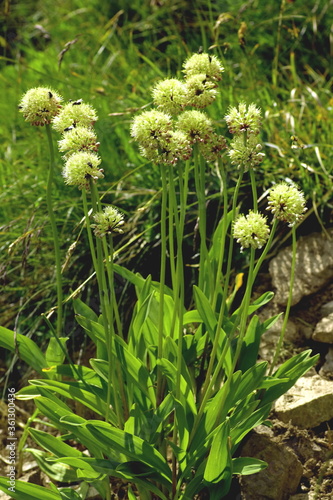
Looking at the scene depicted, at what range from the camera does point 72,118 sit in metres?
1.97

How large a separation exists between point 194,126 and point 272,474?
1.38m

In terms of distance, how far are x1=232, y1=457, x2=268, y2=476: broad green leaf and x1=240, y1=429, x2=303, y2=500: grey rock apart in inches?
9.3

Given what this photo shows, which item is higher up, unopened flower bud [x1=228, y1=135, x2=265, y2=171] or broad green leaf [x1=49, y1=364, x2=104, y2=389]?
unopened flower bud [x1=228, y1=135, x2=265, y2=171]

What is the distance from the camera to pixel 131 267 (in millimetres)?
3471

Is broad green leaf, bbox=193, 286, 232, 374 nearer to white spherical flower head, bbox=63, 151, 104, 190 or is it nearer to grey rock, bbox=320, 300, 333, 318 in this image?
white spherical flower head, bbox=63, 151, 104, 190

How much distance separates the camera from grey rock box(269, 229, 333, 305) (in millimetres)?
3168

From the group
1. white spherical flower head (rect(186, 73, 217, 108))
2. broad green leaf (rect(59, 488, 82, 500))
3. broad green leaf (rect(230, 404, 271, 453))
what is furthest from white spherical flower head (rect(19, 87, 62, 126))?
broad green leaf (rect(59, 488, 82, 500))

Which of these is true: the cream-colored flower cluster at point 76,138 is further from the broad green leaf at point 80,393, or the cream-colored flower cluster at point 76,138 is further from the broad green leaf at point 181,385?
the broad green leaf at point 80,393

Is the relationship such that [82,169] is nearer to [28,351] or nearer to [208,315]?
[208,315]

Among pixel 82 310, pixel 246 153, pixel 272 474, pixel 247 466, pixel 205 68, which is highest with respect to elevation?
pixel 205 68

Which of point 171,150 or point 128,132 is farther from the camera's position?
point 128,132

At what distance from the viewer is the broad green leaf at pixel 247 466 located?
80.4 inches

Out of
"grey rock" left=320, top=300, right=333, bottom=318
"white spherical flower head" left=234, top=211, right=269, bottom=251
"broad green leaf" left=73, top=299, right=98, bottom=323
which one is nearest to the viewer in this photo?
"white spherical flower head" left=234, top=211, right=269, bottom=251

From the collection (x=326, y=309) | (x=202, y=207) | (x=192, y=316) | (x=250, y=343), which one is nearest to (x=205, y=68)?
(x=202, y=207)
